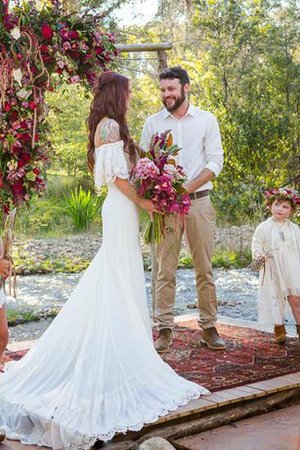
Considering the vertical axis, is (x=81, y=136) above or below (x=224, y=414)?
above

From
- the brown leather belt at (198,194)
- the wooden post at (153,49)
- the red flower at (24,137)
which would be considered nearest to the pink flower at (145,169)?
the red flower at (24,137)

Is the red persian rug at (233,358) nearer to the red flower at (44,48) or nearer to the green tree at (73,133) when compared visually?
the red flower at (44,48)

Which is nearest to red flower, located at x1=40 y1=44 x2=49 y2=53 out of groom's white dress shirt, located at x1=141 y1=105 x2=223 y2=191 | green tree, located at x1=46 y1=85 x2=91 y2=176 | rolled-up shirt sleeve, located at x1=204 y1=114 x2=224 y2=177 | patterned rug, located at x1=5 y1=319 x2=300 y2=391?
groom's white dress shirt, located at x1=141 y1=105 x2=223 y2=191

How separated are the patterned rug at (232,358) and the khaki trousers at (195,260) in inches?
10.4

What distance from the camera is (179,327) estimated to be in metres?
6.47

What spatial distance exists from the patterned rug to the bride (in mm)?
469

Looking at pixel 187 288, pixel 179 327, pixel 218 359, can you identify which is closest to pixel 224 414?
pixel 218 359

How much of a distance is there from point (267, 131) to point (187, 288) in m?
3.52

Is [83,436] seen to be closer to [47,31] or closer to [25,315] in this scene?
[47,31]

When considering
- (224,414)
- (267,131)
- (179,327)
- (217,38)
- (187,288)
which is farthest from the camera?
(217,38)

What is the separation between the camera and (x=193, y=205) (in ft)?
18.3

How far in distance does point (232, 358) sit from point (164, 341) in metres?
0.54

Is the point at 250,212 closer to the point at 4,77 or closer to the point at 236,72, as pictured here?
the point at 236,72

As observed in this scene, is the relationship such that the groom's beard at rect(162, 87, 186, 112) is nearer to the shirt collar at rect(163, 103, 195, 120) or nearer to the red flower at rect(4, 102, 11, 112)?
the shirt collar at rect(163, 103, 195, 120)
